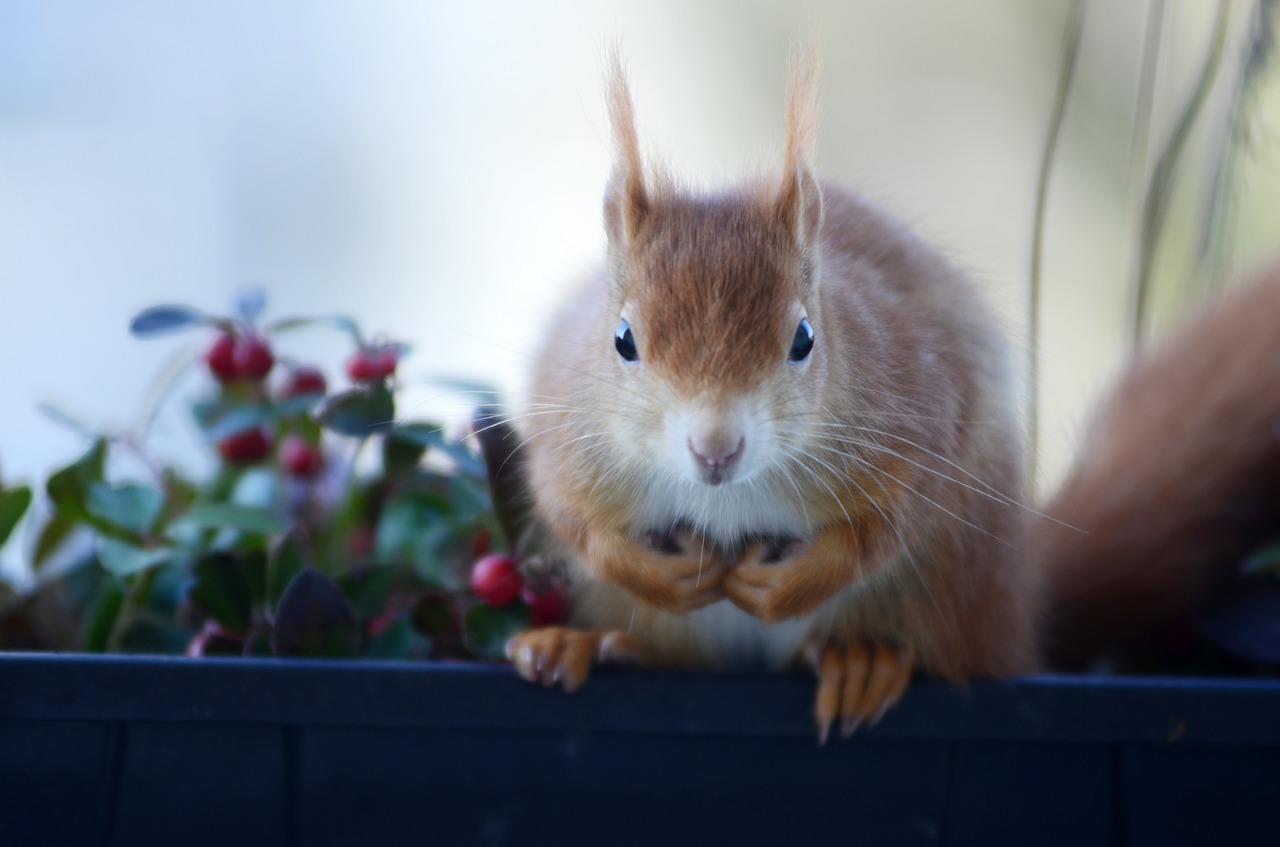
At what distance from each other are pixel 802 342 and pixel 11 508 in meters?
0.64

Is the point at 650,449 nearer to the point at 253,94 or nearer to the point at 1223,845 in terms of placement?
the point at 1223,845

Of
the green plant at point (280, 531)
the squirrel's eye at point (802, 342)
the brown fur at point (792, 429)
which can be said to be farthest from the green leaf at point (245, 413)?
the squirrel's eye at point (802, 342)

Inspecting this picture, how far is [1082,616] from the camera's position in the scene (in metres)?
1.09

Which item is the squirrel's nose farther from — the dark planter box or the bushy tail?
the bushy tail

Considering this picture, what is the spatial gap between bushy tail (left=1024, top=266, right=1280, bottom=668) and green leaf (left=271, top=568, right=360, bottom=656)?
1.97 feet

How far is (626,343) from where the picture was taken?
0.82 metres

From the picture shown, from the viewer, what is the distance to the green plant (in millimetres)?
917

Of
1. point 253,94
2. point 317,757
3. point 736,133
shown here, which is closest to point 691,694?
point 317,757

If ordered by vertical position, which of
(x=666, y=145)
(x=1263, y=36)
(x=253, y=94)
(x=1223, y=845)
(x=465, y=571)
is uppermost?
(x=1263, y=36)

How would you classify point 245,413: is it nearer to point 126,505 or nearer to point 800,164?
point 126,505

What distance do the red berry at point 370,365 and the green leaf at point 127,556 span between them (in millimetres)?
206

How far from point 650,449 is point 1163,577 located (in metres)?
0.54

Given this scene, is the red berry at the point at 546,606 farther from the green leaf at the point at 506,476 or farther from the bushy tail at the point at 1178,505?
the bushy tail at the point at 1178,505

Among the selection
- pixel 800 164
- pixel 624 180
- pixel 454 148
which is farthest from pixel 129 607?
pixel 454 148
